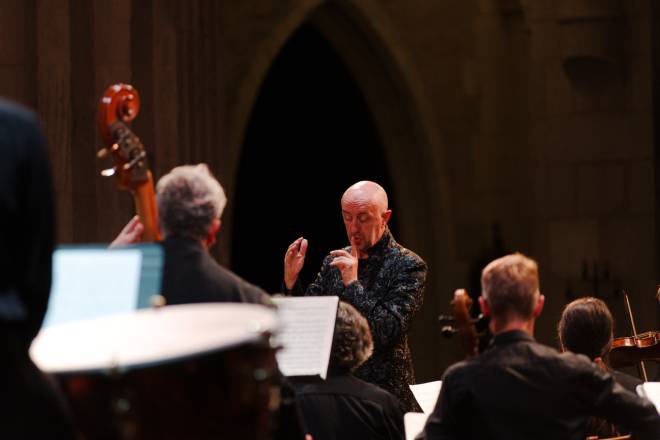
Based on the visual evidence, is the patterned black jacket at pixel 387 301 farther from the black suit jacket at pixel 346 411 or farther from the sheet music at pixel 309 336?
the sheet music at pixel 309 336

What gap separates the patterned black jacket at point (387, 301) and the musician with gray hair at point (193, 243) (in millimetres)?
1715

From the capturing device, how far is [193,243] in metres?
3.87

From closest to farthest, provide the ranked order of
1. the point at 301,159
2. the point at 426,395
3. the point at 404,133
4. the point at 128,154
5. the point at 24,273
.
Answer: the point at 24,273 → the point at 128,154 → the point at 426,395 → the point at 301,159 → the point at 404,133

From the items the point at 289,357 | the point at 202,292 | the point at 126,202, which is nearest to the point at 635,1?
the point at 126,202

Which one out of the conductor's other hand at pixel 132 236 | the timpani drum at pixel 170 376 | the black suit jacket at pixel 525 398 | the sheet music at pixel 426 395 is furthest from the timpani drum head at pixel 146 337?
the sheet music at pixel 426 395

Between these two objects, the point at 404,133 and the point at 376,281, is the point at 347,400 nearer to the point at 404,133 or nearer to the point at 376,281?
the point at 376,281

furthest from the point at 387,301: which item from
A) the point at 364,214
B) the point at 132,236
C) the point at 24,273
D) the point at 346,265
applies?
the point at 24,273

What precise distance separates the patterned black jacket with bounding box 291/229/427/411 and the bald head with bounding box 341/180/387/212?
0.47 ft

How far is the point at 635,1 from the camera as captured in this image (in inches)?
394

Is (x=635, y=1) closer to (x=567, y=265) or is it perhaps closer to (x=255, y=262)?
(x=567, y=265)

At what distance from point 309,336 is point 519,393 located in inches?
38.3

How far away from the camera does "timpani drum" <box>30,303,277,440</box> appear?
2.89 meters

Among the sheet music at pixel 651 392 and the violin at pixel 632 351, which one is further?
the violin at pixel 632 351

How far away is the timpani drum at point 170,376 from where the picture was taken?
9.47 feet
